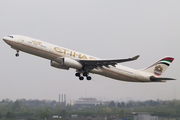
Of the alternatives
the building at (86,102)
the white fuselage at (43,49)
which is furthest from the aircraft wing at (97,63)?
the building at (86,102)

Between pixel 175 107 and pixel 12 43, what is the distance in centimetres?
2969

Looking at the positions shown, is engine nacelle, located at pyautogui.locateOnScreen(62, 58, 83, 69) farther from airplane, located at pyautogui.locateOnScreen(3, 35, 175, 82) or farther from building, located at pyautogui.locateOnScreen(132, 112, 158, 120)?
building, located at pyautogui.locateOnScreen(132, 112, 158, 120)

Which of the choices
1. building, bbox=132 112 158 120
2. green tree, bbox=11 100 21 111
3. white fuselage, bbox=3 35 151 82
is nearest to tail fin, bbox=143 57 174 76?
building, bbox=132 112 158 120

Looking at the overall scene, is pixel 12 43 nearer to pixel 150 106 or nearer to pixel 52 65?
pixel 52 65

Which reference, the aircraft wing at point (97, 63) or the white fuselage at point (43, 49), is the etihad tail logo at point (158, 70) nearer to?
the white fuselage at point (43, 49)

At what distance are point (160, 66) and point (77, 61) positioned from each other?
55.9 feet

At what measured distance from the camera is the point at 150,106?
5009 centimetres

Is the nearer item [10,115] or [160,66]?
[10,115]

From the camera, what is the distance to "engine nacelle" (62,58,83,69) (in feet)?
131

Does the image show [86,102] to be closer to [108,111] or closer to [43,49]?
[108,111]

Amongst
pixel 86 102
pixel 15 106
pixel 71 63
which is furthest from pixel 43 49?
→ pixel 86 102

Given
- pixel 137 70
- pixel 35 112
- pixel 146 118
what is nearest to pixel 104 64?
pixel 137 70

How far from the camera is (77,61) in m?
41.2

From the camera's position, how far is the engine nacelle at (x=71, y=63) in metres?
39.8
